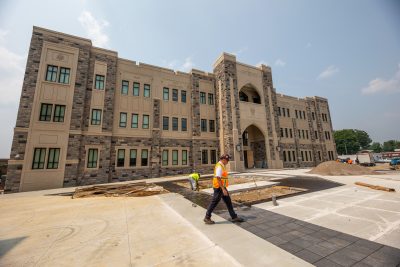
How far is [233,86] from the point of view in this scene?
2150 centimetres

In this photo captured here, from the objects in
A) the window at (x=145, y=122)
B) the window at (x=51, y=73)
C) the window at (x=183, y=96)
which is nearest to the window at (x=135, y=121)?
the window at (x=145, y=122)

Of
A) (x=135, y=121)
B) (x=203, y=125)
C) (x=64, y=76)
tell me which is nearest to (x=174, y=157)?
(x=203, y=125)

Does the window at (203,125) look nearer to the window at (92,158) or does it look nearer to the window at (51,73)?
the window at (92,158)

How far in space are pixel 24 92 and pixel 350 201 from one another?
21.6 meters

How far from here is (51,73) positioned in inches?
580

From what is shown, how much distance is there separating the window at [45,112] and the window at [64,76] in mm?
2484

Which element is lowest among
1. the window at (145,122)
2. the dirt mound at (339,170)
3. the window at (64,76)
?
the dirt mound at (339,170)

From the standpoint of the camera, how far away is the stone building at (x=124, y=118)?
1366 centimetres

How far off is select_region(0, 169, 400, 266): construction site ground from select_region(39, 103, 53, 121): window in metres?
11.3

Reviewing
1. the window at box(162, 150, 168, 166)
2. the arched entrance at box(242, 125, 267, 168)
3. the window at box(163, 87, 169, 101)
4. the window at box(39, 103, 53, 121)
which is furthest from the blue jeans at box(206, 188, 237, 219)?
the arched entrance at box(242, 125, 267, 168)

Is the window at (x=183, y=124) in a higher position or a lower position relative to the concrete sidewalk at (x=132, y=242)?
higher

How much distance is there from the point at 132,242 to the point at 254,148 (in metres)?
24.0

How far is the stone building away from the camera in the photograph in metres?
13.7

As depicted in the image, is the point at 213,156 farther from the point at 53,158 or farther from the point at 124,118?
the point at 53,158
